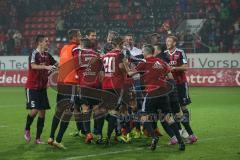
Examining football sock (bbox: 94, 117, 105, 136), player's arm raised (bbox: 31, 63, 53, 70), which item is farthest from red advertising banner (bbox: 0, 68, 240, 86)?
player's arm raised (bbox: 31, 63, 53, 70)

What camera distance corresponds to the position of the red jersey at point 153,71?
10.6m

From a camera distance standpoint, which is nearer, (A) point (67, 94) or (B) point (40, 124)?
(A) point (67, 94)

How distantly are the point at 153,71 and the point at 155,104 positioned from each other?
0.64 metres

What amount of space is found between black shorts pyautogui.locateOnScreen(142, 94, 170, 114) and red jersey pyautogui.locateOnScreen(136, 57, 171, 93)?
206mm

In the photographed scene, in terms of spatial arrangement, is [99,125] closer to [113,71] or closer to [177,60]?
[113,71]

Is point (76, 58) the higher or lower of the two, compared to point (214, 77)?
higher

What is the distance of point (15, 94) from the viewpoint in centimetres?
2548

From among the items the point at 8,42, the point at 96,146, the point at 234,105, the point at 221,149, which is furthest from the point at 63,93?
the point at 8,42

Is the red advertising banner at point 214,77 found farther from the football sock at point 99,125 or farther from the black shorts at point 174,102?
the black shorts at point 174,102

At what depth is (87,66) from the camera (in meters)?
11.5

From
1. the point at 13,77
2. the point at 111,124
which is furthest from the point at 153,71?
the point at 13,77

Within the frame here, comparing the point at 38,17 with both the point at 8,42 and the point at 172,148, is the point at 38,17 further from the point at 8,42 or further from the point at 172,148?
the point at 172,148

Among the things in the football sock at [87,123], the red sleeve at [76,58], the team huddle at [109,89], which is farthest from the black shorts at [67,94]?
the football sock at [87,123]

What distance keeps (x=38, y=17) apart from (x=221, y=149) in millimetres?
27459
